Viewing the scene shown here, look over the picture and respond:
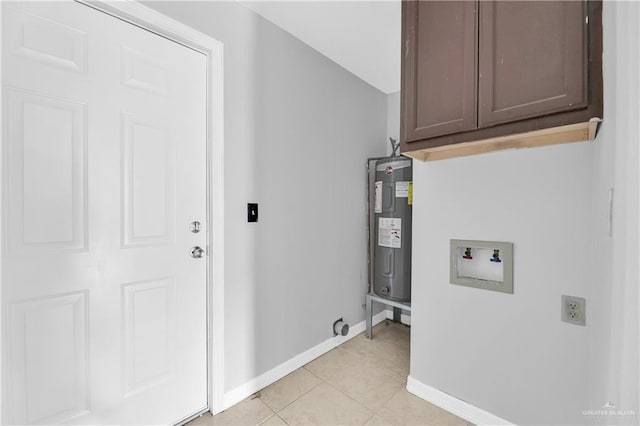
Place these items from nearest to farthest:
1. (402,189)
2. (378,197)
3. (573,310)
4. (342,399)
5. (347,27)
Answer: (573,310) → (342,399) → (347,27) → (402,189) → (378,197)

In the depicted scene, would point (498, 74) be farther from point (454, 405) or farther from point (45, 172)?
point (45, 172)

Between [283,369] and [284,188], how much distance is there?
4.08 feet

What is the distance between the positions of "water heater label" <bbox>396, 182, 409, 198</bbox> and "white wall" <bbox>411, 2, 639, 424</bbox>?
0.57 m

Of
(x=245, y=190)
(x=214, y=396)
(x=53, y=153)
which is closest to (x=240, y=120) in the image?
(x=245, y=190)

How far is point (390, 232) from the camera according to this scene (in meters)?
2.39

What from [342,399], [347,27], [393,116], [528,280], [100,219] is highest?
[347,27]

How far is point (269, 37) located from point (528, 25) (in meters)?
1.42

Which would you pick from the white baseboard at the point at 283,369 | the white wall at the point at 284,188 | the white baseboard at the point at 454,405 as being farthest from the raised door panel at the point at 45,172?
the white baseboard at the point at 454,405

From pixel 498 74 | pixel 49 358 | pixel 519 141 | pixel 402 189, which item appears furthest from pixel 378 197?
pixel 49 358

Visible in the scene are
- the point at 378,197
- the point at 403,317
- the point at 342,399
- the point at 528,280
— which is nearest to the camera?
the point at 528,280

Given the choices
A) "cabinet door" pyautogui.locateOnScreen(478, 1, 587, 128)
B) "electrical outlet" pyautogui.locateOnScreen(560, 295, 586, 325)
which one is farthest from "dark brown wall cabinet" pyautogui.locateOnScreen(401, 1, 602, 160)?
"electrical outlet" pyautogui.locateOnScreen(560, 295, 586, 325)

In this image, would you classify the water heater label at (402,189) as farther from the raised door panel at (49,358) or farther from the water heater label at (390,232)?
the raised door panel at (49,358)

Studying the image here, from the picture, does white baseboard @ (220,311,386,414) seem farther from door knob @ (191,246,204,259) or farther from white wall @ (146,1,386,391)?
door knob @ (191,246,204,259)

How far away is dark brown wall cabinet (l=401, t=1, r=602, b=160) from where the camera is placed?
38.5 inches
